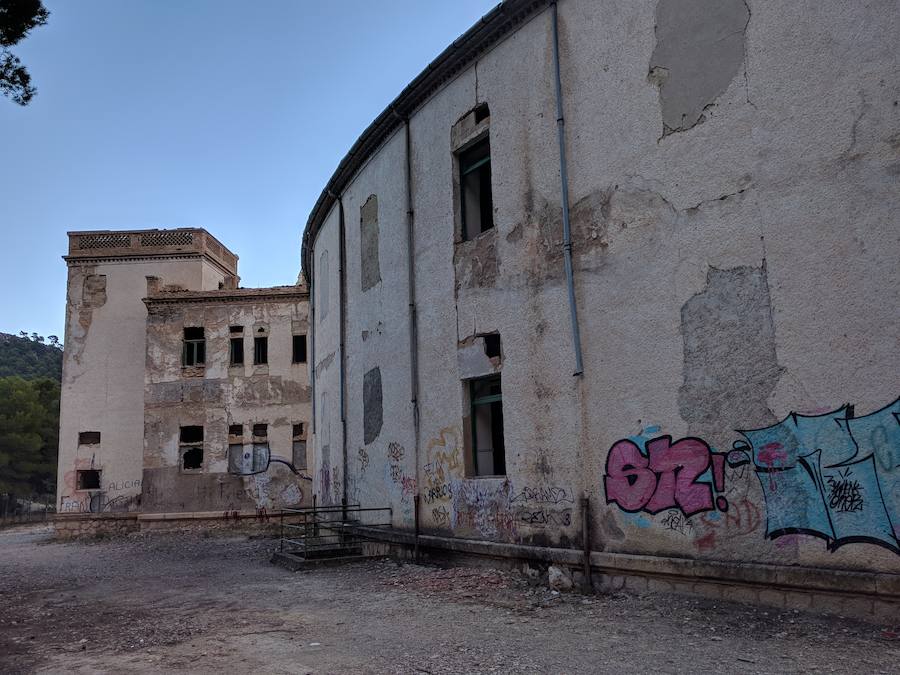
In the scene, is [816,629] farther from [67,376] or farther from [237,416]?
[67,376]

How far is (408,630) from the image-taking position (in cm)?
663

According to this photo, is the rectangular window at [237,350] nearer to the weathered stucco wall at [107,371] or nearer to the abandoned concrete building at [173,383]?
the abandoned concrete building at [173,383]

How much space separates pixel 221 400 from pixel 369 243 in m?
14.2

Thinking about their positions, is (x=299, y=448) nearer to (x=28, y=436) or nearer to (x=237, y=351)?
(x=237, y=351)

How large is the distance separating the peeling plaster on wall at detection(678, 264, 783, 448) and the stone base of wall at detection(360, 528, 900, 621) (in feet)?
3.86

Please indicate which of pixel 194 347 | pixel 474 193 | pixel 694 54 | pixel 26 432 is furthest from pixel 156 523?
pixel 694 54

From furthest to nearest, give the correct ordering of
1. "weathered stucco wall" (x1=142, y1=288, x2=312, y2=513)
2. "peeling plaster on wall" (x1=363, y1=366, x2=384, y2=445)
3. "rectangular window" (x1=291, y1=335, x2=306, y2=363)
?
"rectangular window" (x1=291, y1=335, x2=306, y2=363) < "weathered stucco wall" (x1=142, y1=288, x2=312, y2=513) < "peeling plaster on wall" (x1=363, y1=366, x2=384, y2=445)

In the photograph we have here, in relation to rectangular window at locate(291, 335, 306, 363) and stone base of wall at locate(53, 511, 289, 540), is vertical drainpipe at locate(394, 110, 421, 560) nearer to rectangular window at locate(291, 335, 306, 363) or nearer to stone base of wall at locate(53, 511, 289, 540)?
stone base of wall at locate(53, 511, 289, 540)

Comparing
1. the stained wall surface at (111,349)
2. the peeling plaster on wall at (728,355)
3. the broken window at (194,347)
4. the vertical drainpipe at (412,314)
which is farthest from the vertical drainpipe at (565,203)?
the stained wall surface at (111,349)

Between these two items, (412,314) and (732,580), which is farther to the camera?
(412,314)

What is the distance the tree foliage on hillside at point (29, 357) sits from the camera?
63562mm

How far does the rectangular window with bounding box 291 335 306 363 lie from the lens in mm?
26016

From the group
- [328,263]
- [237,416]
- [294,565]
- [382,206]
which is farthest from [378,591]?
[237,416]

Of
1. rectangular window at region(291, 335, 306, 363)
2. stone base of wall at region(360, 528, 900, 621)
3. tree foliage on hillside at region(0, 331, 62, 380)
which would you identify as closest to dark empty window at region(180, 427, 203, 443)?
rectangular window at region(291, 335, 306, 363)
